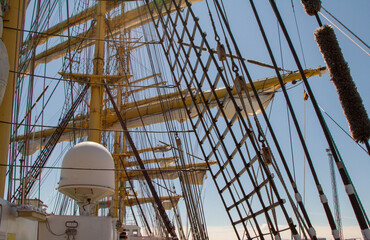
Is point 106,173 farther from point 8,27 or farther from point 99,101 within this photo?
point 99,101

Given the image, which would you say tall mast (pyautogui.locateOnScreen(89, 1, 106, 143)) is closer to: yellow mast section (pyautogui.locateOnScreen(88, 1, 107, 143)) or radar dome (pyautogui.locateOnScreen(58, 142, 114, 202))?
yellow mast section (pyautogui.locateOnScreen(88, 1, 107, 143))

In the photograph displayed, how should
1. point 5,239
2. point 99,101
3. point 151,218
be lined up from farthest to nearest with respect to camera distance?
point 151,218
point 99,101
point 5,239

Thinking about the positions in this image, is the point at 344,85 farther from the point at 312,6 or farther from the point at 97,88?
the point at 97,88

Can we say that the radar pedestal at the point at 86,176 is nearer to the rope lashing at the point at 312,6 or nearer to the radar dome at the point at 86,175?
the radar dome at the point at 86,175

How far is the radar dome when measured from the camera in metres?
5.61

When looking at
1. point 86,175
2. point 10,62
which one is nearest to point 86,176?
point 86,175

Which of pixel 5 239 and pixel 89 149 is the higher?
pixel 89 149

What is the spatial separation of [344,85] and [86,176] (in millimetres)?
4415

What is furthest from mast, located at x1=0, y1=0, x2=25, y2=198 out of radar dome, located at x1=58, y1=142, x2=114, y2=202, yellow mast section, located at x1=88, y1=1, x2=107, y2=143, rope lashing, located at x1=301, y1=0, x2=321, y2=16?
yellow mast section, located at x1=88, y1=1, x2=107, y2=143

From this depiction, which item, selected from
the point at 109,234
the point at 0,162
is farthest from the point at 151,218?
the point at 0,162

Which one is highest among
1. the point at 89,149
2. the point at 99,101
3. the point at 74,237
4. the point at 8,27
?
the point at 99,101

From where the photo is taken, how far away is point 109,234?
590 centimetres

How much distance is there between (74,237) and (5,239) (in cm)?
166

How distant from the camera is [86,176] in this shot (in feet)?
18.5
